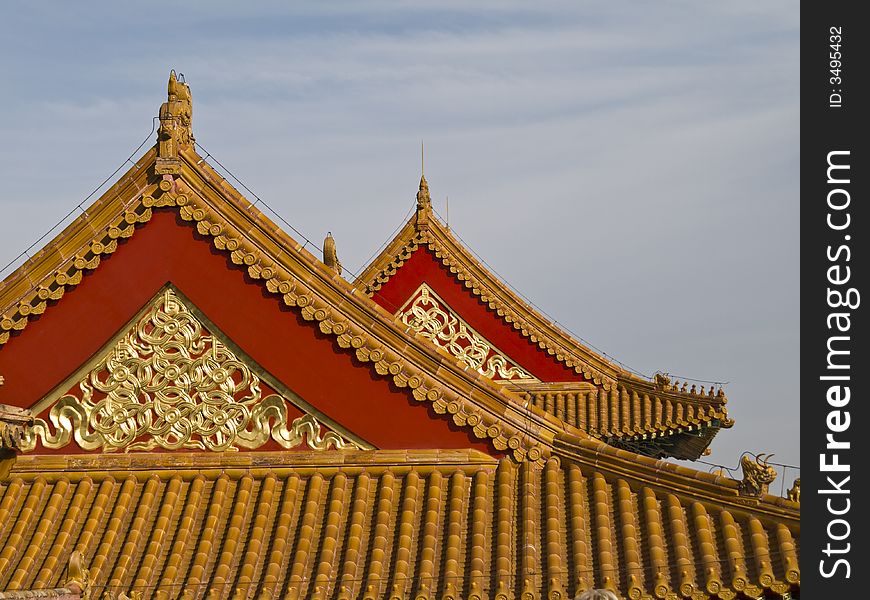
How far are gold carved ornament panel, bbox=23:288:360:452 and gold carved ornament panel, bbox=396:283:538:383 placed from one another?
31.3ft

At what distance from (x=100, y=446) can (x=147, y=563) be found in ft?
5.41

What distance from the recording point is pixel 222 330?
11375mm

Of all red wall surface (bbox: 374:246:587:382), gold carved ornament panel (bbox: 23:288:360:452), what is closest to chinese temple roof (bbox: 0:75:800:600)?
gold carved ornament panel (bbox: 23:288:360:452)

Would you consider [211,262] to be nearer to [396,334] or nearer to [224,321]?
[224,321]

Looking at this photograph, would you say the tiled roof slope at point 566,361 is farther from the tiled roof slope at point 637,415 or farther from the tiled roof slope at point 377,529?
the tiled roof slope at point 377,529

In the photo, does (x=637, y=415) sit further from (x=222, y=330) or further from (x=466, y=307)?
(x=222, y=330)

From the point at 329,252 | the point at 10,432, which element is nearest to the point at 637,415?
the point at 329,252

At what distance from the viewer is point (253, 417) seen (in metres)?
11.2

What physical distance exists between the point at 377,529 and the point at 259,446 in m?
1.60

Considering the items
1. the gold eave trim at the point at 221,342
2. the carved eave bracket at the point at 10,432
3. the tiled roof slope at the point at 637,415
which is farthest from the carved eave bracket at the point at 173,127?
the tiled roof slope at the point at 637,415

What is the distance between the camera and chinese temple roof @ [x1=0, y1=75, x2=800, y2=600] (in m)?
9.81

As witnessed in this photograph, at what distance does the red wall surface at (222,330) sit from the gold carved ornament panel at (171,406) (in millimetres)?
182

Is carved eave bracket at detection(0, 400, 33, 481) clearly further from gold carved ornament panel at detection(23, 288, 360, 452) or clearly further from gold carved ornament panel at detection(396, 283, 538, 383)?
gold carved ornament panel at detection(396, 283, 538, 383)
